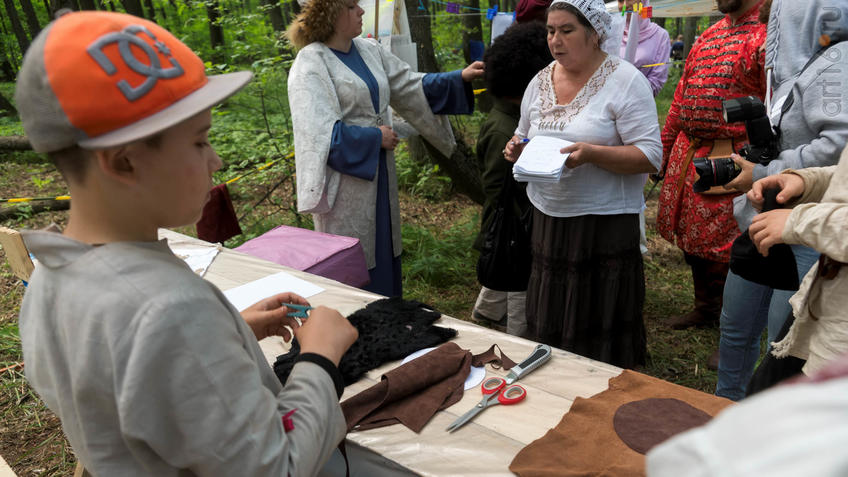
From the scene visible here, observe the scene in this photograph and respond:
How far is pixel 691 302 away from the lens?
386 cm

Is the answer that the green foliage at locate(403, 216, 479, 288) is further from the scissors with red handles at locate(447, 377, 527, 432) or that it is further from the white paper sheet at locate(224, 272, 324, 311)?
the scissors with red handles at locate(447, 377, 527, 432)

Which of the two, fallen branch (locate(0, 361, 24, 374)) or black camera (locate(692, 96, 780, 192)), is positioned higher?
black camera (locate(692, 96, 780, 192))

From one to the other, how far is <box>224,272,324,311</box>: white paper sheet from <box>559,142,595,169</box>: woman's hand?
114cm

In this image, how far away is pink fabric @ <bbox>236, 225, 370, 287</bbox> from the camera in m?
2.47

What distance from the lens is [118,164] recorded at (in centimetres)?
78

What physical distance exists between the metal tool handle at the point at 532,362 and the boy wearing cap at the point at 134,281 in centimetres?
70

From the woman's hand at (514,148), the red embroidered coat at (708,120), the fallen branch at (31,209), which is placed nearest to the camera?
the woman's hand at (514,148)

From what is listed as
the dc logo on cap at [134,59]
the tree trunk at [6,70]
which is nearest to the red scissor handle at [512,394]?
the dc logo on cap at [134,59]

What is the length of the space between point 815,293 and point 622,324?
4.15ft

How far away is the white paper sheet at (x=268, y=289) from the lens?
202 centimetres

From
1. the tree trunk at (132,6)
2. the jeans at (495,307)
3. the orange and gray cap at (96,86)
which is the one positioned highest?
the tree trunk at (132,6)

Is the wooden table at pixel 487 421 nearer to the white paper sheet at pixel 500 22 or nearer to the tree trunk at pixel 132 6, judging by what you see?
the white paper sheet at pixel 500 22

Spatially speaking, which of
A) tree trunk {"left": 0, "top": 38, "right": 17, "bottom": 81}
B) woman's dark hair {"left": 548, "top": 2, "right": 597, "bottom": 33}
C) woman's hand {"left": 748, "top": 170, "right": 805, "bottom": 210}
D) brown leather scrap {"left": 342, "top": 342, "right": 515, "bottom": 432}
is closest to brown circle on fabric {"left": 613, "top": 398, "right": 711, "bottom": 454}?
brown leather scrap {"left": 342, "top": 342, "right": 515, "bottom": 432}

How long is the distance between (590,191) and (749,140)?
652 millimetres
